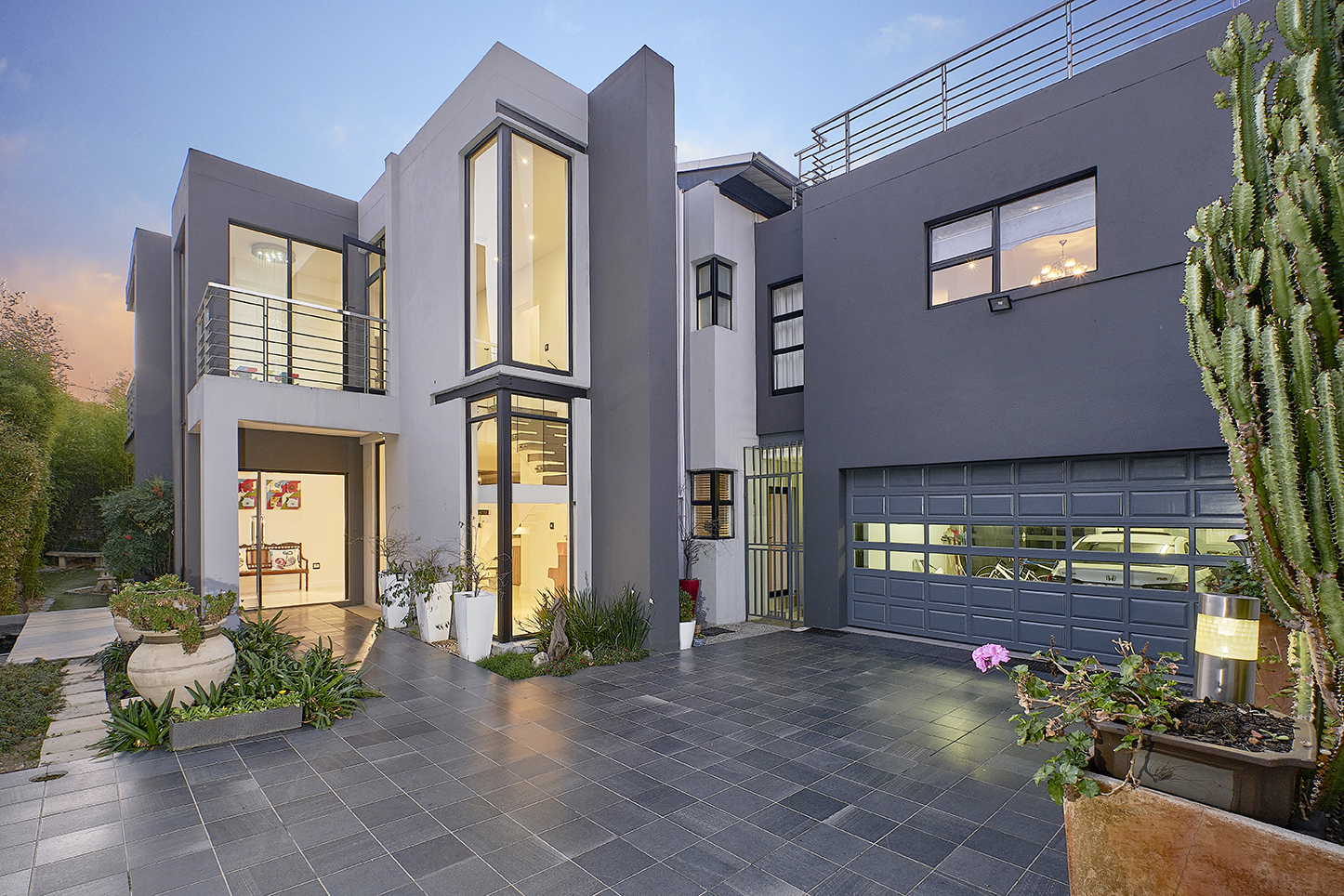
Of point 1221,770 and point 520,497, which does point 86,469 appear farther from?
point 1221,770

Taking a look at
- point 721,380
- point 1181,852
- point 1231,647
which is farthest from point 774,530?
point 1181,852

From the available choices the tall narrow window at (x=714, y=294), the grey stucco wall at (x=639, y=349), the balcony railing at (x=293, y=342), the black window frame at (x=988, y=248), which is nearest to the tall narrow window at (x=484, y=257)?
the grey stucco wall at (x=639, y=349)

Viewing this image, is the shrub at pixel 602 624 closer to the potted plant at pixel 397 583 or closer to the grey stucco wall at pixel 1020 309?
the potted plant at pixel 397 583

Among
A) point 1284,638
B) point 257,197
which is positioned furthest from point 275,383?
point 1284,638

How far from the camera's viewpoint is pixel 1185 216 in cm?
607

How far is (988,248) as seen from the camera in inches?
297

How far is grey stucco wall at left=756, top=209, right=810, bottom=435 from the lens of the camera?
32.1ft

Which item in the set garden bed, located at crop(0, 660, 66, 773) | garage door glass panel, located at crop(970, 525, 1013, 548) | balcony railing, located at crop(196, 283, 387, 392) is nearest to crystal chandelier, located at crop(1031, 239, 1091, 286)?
garage door glass panel, located at crop(970, 525, 1013, 548)

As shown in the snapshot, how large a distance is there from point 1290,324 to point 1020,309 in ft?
18.0

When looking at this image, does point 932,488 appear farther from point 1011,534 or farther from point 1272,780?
point 1272,780

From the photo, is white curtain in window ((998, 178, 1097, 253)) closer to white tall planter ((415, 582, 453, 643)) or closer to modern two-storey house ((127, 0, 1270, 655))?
modern two-storey house ((127, 0, 1270, 655))

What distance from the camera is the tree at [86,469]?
17.6 meters

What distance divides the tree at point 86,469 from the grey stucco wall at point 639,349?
16750 millimetres

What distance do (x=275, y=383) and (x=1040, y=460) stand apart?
1007cm
